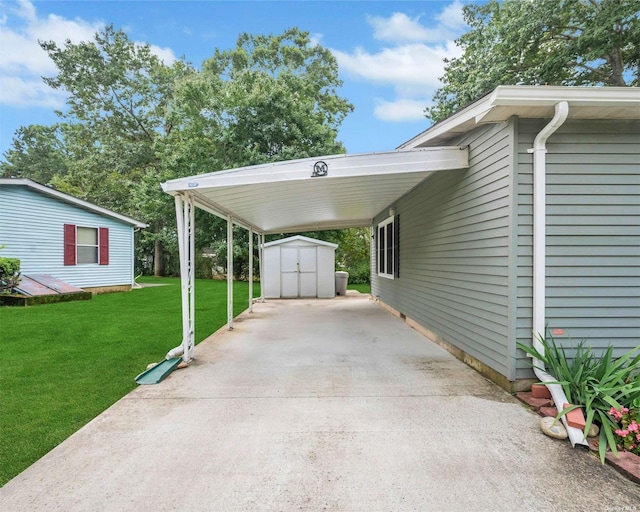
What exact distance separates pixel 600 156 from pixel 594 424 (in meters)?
2.24

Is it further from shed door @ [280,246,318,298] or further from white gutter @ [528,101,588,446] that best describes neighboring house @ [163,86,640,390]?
shed door @ [280,246,318,298]

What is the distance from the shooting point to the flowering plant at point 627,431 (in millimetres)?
2303

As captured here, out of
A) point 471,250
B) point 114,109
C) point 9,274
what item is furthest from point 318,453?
point 114,109

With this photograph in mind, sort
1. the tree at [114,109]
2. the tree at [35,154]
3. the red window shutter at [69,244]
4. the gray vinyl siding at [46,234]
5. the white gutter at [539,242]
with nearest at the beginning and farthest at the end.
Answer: the white gutter at [539,242]
the gray vinyl siding at [46,234]
the red window shutter at [69,244]
the tree at [114,109]
the tree at [35,154]

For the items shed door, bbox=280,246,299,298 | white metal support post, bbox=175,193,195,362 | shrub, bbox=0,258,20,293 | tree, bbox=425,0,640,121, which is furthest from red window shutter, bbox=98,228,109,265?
tree, bbox=425,0,640,121

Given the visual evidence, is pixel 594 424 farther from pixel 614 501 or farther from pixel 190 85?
pixel 190 85

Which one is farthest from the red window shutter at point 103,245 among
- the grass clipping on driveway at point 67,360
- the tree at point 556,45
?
the tree at point 556,45

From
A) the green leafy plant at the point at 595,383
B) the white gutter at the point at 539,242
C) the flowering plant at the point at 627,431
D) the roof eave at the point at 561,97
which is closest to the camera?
the flowering plant at the point at 627,431

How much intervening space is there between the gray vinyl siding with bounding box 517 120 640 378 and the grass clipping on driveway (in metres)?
3.79

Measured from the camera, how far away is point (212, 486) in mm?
2023

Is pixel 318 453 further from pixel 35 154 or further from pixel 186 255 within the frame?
pixel 35 154

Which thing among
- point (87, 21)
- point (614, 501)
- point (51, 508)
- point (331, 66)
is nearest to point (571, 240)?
point (614, 501)

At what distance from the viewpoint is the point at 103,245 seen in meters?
12.2

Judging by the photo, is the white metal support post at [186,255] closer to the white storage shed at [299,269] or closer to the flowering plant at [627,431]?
the flowering plant at [627,431]
